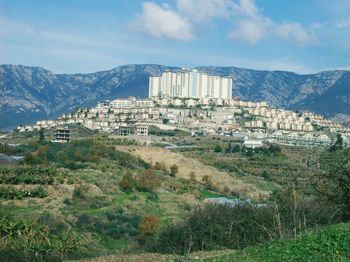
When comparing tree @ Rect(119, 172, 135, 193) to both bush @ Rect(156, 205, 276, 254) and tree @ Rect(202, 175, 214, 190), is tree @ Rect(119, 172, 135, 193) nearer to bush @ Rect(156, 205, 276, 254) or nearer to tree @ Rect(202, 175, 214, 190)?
tree @ Rect(202, 175, 214, 190)

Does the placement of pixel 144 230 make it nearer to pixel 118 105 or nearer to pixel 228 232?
pixel 228 232

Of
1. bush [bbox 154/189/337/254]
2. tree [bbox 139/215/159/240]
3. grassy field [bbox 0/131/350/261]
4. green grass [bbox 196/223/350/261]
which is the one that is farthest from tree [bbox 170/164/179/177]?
green grass [bbox 196/223/350/261]

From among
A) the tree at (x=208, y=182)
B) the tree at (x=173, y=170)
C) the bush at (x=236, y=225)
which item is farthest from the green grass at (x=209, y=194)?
the bush at (x=236, y=225)

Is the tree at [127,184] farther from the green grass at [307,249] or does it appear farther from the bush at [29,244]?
the green grass at [307,249]

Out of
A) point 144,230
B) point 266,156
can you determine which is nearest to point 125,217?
point 144,230

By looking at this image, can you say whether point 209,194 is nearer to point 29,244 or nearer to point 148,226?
point 148,226

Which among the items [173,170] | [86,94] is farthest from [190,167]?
[86,94]
